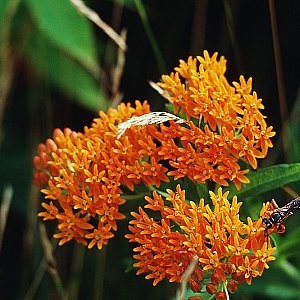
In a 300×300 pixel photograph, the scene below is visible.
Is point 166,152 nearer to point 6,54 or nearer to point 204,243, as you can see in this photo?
point 204,243

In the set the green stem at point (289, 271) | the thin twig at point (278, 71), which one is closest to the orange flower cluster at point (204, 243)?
the green stem at point (289, 271)

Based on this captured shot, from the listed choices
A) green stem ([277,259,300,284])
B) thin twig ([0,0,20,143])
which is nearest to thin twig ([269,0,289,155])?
green stem ([277,259,300,284])

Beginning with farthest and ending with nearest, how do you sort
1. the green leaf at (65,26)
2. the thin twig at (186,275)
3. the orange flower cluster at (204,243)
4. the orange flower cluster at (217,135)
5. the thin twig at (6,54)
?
1. the thin twig at (6,54)
2. the green leaf at (65,26)
3. the orange flower cluster at (217,135)
4. the orange flower cluster at (204,243)
5. the thin twig at (186,275)

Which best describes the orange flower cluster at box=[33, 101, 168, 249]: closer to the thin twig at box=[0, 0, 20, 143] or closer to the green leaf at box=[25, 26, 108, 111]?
the thin twig at box=[0, 0, 20, 143]

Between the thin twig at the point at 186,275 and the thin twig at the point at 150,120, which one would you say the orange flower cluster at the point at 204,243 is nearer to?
the thin twig at the point at 186,275

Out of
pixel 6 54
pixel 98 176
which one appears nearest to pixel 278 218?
pixel 98 176

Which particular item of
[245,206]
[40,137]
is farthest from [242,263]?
[40,137]

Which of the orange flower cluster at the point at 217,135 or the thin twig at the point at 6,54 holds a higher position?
the thin twig at the point at 6,54
